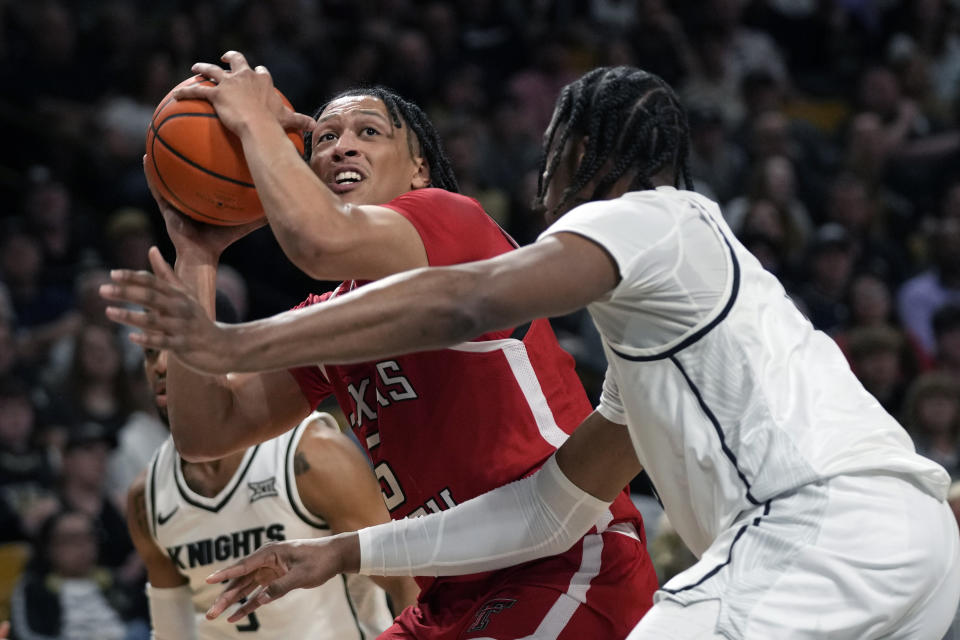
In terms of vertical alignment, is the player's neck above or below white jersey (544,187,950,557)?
below

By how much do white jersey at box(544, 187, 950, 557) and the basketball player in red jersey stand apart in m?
0.58

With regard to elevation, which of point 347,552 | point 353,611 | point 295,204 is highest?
point 295,204

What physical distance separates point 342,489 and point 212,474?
1.69 ft

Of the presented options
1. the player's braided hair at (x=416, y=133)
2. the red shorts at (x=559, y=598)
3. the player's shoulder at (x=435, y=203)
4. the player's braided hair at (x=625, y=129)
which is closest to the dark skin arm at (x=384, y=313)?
the player's braided hair at (x=625, y=129)

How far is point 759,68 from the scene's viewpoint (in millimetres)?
10195

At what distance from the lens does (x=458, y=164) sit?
8227 mm

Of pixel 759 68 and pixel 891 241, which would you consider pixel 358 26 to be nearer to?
pixel 759 68

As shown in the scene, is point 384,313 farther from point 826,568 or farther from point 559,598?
point 559,598

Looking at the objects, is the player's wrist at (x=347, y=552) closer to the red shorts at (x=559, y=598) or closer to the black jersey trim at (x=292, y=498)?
the red shorts at (x=559, y=598)

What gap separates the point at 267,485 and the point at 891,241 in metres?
6.53

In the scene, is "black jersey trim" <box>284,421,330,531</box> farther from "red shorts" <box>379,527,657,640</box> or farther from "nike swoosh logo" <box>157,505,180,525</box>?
"red shorts" <box>379,527,657,640</box>

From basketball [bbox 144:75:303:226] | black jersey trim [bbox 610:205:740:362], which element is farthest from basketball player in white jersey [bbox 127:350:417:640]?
black jersey trim [bbox 610:205:740:362]

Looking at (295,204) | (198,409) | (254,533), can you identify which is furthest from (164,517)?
(295,204)

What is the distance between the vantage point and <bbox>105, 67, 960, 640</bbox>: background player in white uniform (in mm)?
2223
